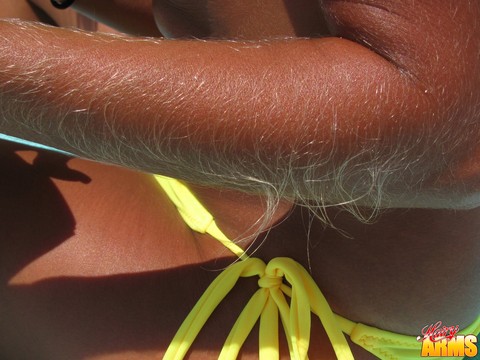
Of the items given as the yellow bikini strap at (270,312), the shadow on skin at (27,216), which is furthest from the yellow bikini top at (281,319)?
the shadow on skin at (27,216)

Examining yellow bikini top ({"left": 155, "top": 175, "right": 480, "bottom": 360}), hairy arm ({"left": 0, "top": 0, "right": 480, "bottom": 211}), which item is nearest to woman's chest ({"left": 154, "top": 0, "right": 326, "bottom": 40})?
hairy arm ({"left": 0, "top": 0, "right": 480, "bottom": 211})

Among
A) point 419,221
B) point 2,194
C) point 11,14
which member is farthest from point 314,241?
point 11,14

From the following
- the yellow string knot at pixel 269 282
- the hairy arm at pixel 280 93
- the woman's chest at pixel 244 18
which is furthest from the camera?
the yellow string knot at pixel 269 282

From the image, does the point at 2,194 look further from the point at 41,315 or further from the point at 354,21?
the point at 354,21

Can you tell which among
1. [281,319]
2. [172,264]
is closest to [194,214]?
[172,264]

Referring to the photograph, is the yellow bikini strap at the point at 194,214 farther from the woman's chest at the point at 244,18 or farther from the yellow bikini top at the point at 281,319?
the woman's chest at the point at 244,18

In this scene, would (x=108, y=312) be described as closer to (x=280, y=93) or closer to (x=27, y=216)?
(x=27, y=216)
